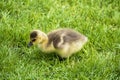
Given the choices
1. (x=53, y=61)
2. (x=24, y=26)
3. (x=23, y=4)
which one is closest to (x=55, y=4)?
(x=23, y=4)

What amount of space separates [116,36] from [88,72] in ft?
2.43

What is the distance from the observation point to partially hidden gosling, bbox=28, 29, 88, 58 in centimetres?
374

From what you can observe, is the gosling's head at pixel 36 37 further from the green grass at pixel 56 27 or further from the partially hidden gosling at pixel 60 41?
the green grass at pixel 56 27

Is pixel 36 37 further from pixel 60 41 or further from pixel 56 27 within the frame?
pixel 56 27

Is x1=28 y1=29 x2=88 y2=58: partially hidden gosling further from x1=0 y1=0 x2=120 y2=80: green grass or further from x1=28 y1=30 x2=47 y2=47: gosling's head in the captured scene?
x1=0 y1=0 x2=120 y2=80: green grass

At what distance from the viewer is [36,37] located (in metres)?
3.73

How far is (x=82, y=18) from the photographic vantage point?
15.1ft

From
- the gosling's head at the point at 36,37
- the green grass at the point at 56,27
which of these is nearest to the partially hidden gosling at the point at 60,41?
the gosling's head at the point at 36,37

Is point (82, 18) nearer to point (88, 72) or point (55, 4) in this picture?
point (55, 4)

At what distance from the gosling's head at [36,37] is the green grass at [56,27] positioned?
0.23 metres

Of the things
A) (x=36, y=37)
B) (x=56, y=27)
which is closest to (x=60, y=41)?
(x=36, y=37)

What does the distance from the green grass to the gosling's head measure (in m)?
0.23

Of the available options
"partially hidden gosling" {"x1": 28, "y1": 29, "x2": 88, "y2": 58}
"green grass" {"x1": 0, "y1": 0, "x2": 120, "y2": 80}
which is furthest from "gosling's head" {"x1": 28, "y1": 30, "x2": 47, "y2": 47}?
"green grass" {"x1": 0, "y1": 0, "x2": 120, "y2": 80}

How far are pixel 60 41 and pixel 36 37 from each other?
241 mm
